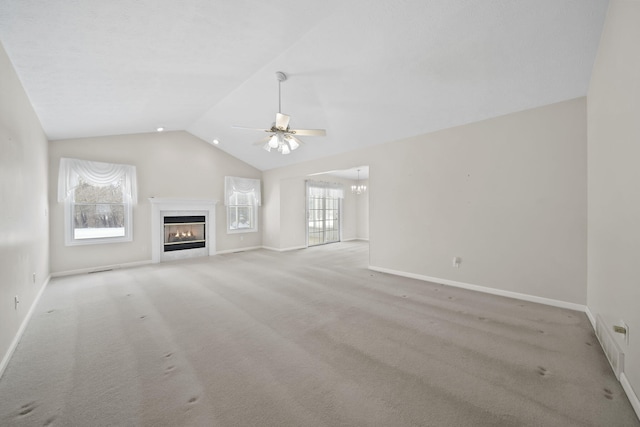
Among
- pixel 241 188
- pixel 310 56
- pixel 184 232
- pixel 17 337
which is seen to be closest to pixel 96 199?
pixel 184 232

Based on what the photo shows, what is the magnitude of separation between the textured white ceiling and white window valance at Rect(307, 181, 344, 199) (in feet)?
13.8

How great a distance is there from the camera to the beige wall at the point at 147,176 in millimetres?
4953

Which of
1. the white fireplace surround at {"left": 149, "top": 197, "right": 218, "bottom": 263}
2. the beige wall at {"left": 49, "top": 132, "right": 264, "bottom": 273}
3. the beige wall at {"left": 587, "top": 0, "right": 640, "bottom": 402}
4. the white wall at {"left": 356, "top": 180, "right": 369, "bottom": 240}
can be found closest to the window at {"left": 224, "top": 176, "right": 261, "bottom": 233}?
the beige wall at {"left": 49, "top": 132, "right": 264, "bottom": 273}

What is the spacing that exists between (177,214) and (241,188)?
6.15 ft

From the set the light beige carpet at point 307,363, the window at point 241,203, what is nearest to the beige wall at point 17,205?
the light beige carpet at point 307,363

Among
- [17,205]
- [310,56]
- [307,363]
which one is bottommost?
[307,363]

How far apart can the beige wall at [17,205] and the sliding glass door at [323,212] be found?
6.04 meters

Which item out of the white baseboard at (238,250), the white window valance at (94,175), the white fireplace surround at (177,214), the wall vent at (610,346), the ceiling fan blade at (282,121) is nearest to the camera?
the wall vent at (610,346)

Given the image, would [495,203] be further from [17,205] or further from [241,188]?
[241,188]

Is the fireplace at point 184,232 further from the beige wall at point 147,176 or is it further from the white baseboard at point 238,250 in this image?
the white baseboard at point 238,250

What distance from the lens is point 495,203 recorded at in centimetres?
368

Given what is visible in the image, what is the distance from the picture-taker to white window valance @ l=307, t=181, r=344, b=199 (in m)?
8.61

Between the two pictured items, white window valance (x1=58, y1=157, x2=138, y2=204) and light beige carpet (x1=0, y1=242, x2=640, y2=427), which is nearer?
light beige carpet (x1=0, y1=242, x2=640, y2=427)

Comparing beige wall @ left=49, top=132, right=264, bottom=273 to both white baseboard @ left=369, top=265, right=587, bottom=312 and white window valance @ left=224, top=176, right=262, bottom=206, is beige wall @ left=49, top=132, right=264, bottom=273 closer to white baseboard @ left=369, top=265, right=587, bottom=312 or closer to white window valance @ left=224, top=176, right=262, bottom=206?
white window valance @ left=224, top=176, right=262, bottom=206
